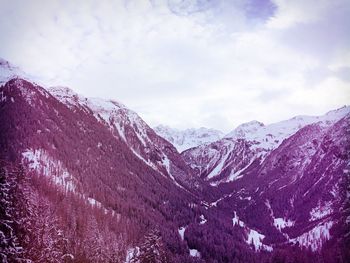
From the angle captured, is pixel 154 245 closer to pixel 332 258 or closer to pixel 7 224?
pixel 7 224

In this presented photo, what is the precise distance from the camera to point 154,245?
6575cm

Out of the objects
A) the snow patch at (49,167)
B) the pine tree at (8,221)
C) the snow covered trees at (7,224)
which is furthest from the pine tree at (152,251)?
the snow patch at (49,167)

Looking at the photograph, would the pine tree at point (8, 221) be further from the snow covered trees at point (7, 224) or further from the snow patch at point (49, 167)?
the snow patch at point (49, 167)

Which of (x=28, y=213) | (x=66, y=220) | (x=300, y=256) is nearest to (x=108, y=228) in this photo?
(x=66, y=220)

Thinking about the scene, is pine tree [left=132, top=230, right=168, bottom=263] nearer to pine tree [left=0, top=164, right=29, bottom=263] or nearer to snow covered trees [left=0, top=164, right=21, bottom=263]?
pine tree [left=0, top=164, right=29, bottom=263]

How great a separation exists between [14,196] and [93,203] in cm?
15678

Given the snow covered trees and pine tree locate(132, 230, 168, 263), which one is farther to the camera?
pine tree locate(132, 230, 168, 263)

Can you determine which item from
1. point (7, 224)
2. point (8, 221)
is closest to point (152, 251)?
point (7, 224)

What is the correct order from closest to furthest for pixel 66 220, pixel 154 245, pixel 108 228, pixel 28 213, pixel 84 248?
pixel 28 213, pixel 154 245, pixel 84 248, pixel 66 220, pixel 108 228

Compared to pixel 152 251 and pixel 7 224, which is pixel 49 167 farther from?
pixel 7 224

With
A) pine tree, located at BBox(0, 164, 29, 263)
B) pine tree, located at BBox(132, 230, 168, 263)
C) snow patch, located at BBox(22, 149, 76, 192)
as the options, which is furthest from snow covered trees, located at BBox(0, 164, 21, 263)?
snow patch, located at BBox(22, 149, 76, 192)

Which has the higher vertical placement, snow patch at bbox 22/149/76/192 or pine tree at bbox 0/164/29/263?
snow patch at bbox 22/149/76/192

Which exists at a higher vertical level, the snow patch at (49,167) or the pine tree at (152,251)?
the snow patch at (49,167)

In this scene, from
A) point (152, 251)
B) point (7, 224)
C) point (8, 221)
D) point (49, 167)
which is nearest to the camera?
point (8, 221)
